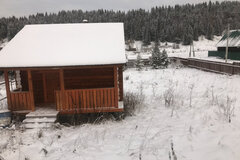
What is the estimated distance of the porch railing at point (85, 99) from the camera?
934 cm

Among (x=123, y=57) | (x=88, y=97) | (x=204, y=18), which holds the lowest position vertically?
(x=88, y=97)

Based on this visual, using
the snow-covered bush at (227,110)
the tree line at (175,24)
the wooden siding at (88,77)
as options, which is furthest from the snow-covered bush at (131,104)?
the tree line at (175,24)

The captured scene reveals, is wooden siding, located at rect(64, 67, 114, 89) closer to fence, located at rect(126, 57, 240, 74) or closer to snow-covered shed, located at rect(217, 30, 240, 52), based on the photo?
fence, located at rect(126, 57, 240, 74)

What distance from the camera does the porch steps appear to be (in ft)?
28.2

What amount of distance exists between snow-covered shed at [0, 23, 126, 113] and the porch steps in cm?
49

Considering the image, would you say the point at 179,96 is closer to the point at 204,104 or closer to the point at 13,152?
the point at 204,104

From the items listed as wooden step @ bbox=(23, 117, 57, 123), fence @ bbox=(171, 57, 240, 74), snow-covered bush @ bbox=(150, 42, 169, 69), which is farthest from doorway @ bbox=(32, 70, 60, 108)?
snow-covered bush @ bbox=(150, 42, 169, 69)

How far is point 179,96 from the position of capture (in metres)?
12.6

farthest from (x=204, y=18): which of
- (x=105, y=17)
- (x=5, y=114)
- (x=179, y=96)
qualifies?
(x=5, y=114)

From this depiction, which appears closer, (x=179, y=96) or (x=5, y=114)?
(x=5, y=114)

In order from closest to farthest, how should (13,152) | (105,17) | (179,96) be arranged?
(13,152) → (179,96) → (105,17)

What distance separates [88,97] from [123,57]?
249 centimetres

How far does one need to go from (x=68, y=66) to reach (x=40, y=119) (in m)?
2.65

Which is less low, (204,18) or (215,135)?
(204,18)
